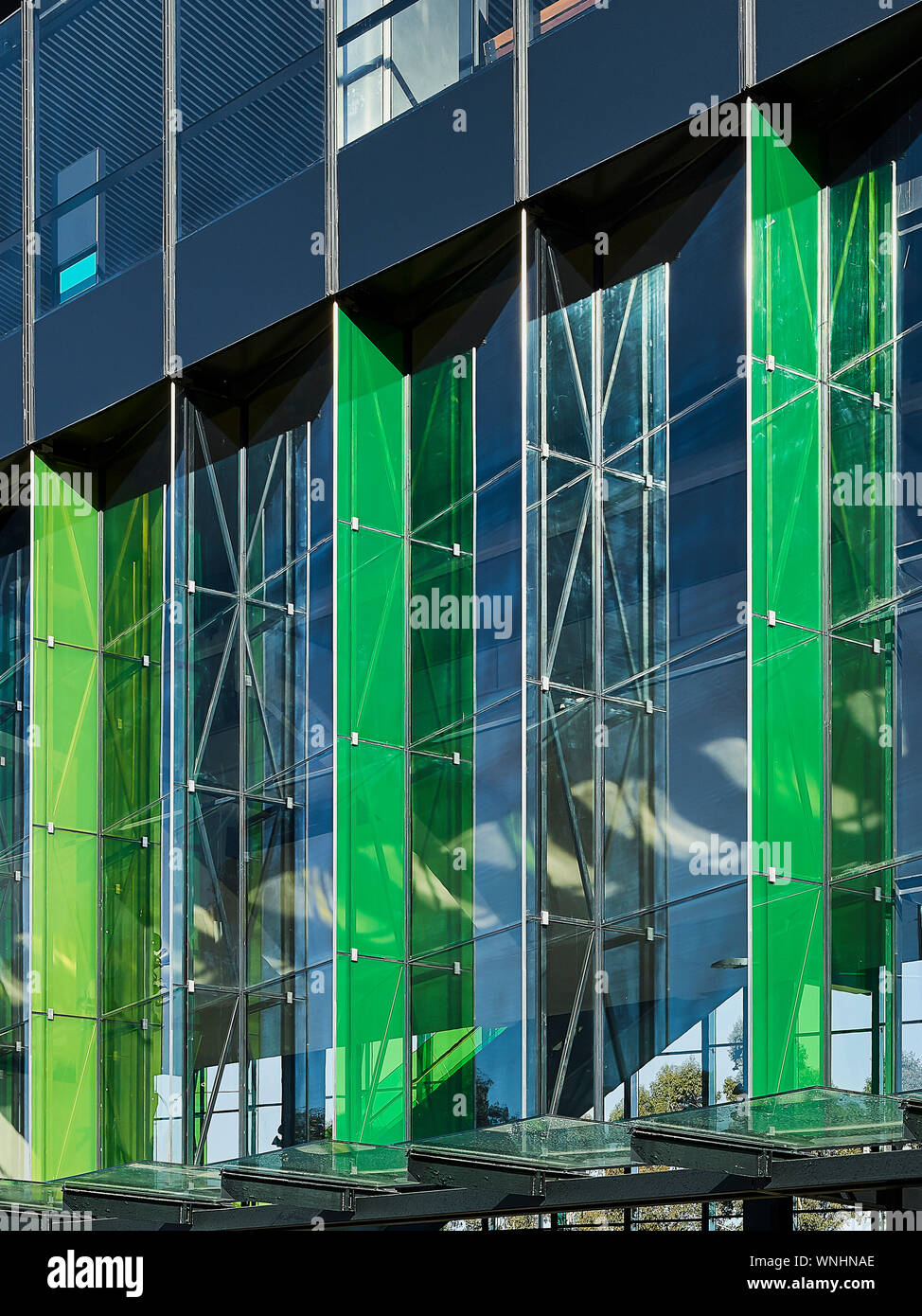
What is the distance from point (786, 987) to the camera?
11.8 m

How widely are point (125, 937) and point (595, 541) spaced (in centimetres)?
695

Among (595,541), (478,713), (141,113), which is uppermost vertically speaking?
(141,113)

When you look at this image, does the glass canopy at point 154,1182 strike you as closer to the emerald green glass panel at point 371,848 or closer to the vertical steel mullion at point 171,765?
the vertical steel mullion at point 171,765

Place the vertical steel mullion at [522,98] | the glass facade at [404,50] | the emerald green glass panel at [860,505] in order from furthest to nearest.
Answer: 1. the glass facade at [404,50]
2. the vertical steel mullion at [522,98]
3. the emerald green glass panel at [860,505]

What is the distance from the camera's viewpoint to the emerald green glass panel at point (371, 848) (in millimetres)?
15000

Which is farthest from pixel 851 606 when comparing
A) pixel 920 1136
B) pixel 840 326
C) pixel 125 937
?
pixel 125 937

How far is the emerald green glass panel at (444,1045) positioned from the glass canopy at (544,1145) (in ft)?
3.36

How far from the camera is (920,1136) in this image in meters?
10.1

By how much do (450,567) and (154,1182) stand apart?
5.77 m

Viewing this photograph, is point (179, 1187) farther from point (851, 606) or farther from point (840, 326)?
point (840, 326)

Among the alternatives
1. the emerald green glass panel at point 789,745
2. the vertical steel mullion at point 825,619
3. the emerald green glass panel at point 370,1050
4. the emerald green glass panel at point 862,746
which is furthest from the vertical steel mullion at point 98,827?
the emerald green glass panel at point 862,746

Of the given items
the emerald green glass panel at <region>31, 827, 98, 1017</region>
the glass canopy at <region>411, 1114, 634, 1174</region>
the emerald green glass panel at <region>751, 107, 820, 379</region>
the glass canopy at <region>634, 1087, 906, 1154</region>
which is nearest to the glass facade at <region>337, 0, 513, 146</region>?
the emerald green glass panel at <region>751, 107, 820, 379</region>

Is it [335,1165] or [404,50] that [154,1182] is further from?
[404,50]

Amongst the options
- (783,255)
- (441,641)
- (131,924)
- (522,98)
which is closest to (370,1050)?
(441,641)
